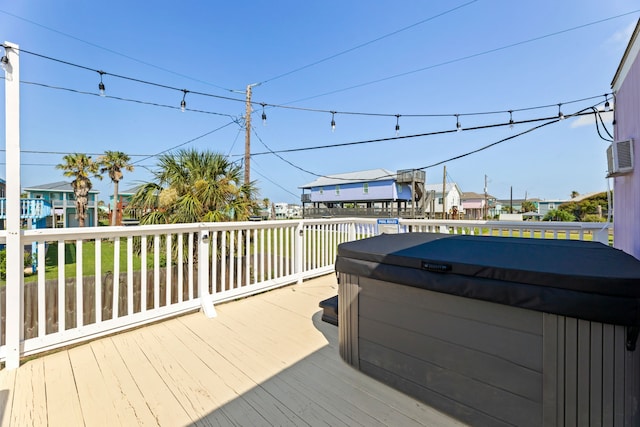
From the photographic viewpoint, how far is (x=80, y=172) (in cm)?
1809

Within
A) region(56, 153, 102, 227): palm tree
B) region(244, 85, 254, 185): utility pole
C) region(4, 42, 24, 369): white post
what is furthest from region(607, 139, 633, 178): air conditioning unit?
region(56, 153, 102, 227): palm tree

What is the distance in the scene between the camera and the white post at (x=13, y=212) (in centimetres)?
186

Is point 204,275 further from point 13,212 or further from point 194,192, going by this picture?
point 194,192

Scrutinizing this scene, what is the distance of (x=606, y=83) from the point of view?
614 cm

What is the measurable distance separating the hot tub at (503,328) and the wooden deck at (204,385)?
253mm

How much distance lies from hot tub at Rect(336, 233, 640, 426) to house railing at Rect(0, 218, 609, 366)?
1.93 meters

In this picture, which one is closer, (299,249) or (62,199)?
(299,249)

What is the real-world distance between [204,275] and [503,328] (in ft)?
9.08

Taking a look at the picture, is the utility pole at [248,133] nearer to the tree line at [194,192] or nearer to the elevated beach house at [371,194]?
the tree line at [194,192]

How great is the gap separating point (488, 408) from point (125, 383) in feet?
6.90

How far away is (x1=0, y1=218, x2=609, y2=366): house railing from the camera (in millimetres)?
2148

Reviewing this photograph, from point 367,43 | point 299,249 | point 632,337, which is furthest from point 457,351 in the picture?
point 367,43

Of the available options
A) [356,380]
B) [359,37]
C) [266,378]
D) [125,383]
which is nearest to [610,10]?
[359,37]

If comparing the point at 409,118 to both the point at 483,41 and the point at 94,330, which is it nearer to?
the point at 483,41
